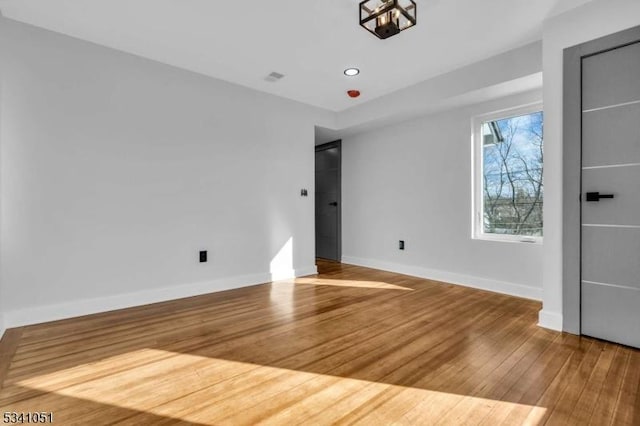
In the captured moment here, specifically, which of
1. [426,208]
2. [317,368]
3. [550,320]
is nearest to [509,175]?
[426,208]

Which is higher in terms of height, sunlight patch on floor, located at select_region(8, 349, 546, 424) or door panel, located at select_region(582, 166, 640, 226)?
door panel, located at select_region(582, 166, 640, 226)

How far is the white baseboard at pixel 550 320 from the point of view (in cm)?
240

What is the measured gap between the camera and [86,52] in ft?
9.12

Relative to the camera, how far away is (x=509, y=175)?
3.54 metres

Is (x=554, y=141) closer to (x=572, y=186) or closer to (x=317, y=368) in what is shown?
(x=572, y=186)

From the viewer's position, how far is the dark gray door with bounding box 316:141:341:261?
5539mm

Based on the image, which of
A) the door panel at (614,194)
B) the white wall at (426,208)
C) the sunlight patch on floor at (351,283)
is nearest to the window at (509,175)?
the white wall at (426,208)

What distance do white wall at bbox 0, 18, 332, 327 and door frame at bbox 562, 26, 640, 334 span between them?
9.89ft

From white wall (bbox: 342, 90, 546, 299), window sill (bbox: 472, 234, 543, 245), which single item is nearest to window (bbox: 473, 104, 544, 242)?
window sill (bbox: 472, 234, 543, 245)

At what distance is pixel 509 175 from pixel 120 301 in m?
4.35

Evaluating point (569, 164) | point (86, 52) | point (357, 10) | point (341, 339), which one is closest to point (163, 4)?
point (86, 52)

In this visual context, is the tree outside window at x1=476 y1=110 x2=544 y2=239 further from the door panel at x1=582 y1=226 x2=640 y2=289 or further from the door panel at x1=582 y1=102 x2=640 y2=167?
the door panel at x1=582 y1=226 x2=640 y2=289

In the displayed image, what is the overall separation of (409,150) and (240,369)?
3.61m

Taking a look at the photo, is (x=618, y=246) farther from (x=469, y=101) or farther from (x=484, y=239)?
(x=469, y=101)
